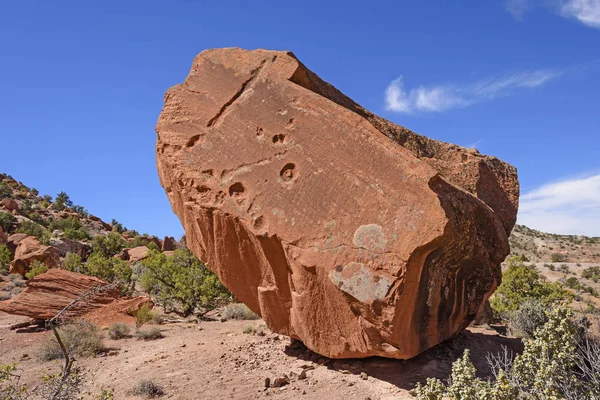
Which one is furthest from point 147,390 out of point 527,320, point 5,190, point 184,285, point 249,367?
point 5,190

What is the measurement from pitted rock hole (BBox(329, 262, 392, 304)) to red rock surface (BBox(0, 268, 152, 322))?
9.34 meters

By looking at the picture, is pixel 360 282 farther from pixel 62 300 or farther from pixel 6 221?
pixel 6 221

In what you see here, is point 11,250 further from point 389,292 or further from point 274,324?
point 389,292

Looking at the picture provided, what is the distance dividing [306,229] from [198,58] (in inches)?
152

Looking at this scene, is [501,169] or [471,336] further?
[501,169]

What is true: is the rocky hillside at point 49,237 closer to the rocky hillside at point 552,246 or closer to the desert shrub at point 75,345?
the desert shrub at point 75,345

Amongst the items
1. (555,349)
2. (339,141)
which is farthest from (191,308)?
(555,349)

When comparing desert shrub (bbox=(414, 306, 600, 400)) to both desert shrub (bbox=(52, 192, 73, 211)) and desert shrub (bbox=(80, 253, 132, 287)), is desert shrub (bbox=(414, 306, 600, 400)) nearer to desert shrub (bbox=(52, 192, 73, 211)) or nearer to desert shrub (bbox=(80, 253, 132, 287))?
desert shrub (bbox=(80, 253, 132, 287))

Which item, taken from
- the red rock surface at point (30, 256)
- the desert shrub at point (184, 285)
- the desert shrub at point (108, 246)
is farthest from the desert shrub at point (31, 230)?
the desert shrub at point (184, 285)

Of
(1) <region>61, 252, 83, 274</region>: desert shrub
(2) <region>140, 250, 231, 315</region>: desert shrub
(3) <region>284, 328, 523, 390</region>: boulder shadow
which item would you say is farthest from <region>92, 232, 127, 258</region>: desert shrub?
(3) <region>284, 328, 523, 390</region>: boulder shadow

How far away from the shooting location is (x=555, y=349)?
14.2 ft

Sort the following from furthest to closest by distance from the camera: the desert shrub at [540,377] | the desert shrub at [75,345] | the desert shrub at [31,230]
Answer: the desert shrub at [31,230]
the desert shrub at [75,345]
the desert shrub at [540,377]

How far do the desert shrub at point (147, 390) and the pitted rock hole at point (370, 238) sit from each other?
389 centimetres

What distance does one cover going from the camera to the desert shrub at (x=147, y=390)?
656 cm
